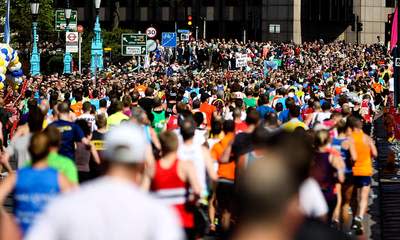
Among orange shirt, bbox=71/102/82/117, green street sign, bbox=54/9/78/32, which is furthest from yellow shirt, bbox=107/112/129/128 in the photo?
green street sign, bbox=54/9/78/32

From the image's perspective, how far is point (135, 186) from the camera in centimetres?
544

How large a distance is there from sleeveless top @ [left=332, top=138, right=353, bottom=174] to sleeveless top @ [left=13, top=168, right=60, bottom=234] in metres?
6.22

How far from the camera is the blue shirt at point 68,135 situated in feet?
43.4

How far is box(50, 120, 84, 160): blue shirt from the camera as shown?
1322 centimetres

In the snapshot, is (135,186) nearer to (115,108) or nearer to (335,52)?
(115,108)

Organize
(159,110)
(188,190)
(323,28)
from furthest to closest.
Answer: (323,28)
(159,110)
(188,190)

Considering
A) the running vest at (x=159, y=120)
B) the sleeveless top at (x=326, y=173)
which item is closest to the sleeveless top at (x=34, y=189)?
the sleeveless top at (x=326, y=173)

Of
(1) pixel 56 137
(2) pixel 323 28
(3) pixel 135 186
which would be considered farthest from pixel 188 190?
(2) pixel 323 28

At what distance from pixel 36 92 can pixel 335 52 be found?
111 ft

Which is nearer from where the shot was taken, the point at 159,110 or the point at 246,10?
the point at 159,110

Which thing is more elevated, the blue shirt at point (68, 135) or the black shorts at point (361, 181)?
the blue shirt at point (68, 135)

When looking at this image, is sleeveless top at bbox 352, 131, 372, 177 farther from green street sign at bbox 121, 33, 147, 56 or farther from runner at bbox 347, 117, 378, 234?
green street sign at bbox 121, 33, 147, 56

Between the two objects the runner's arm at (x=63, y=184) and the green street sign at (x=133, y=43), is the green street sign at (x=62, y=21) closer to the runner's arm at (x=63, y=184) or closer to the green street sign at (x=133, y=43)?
the green street sign at (x=133, y=43)

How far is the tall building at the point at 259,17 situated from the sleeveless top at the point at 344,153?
77.2 m
